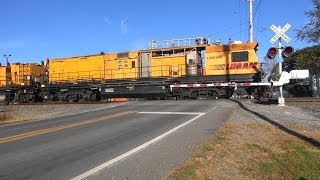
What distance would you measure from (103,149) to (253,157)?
11.9 feet

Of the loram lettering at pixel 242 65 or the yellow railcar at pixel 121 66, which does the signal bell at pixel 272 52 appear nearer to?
the loram lettering at pixel 242 65

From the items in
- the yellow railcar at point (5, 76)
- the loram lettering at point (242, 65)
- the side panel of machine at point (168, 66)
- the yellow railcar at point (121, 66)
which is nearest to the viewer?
the loram lettering at point (242, 65)

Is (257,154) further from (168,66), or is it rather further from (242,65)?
(168,66)

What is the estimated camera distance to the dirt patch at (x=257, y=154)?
7098 millimetres

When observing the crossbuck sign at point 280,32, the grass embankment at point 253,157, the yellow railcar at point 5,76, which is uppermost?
the crossbuck sign at point 280,32

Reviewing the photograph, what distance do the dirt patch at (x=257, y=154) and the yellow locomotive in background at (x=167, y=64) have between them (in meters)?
13.3

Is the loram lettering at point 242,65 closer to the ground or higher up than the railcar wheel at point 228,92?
higher up

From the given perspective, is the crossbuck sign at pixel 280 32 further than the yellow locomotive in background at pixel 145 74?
No

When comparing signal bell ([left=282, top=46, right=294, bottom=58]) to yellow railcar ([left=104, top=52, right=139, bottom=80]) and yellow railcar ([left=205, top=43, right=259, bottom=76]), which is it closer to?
yellow railcar ([left=205, top=43, right=259, bottom=76])

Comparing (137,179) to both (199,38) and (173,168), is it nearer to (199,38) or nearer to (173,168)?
(173,168)

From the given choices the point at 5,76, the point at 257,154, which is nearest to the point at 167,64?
the point at 5,76

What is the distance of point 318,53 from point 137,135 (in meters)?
13.0

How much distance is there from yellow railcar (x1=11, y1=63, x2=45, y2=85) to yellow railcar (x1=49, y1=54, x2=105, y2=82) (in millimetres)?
2262

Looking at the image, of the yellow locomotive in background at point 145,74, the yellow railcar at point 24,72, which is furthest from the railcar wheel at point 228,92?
the yellow railcar at point 24,72
